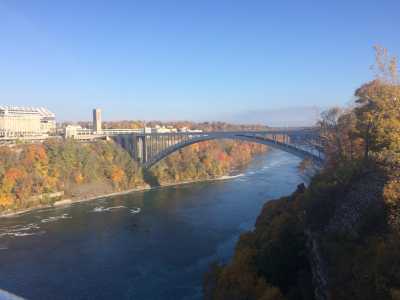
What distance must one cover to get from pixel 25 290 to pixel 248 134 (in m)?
13.5

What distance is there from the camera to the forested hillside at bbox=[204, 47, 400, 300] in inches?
132

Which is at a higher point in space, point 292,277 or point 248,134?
point 248,134

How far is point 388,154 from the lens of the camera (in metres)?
5.01

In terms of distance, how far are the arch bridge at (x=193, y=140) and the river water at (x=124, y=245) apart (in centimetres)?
259

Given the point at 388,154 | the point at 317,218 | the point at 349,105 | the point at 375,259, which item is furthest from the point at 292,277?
the point at 349,105

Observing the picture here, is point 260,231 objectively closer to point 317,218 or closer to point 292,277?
point 292,277

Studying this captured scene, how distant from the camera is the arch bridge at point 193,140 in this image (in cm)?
1505

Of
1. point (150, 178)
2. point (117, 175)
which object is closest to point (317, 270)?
point (117, 175)

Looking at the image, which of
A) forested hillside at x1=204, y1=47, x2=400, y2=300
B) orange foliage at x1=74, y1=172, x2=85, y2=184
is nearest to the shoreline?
orange foliage at x1=74, y1=172, x2=85, y2=184

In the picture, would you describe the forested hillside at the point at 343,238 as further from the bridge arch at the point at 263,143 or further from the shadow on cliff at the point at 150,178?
the shadow on cliff at the point at 150,178

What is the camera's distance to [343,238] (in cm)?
397

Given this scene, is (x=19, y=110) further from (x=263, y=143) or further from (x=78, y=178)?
(x=263, y=143)

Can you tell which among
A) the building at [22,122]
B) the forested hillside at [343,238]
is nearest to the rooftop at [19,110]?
the building at [22,122]

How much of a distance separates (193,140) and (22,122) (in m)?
14.3
